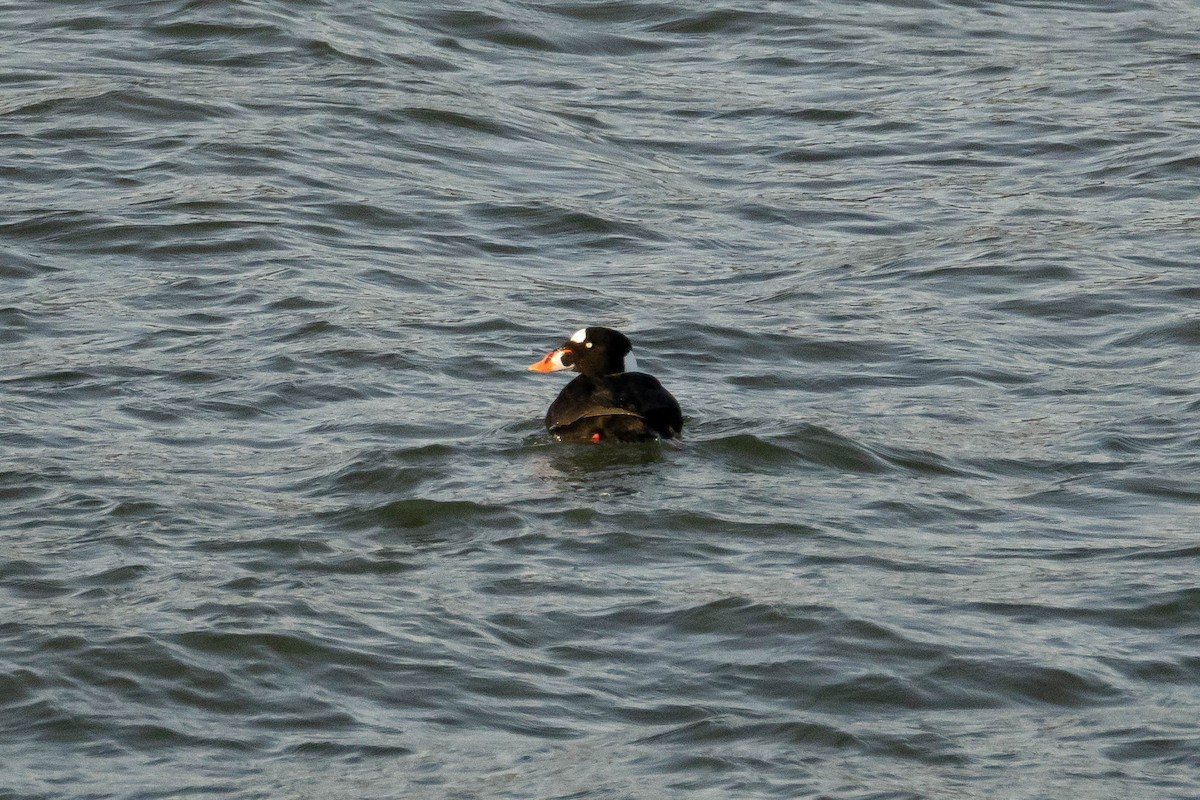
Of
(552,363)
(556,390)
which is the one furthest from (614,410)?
(556,390)

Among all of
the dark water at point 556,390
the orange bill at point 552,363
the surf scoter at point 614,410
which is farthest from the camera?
the orange bill at point 552,363

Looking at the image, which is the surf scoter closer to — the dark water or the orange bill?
the dark water

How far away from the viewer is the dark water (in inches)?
245

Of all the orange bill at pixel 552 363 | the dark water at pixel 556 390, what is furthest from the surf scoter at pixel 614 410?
the orange bill at pixel 552 363

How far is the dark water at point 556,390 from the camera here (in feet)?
20.4

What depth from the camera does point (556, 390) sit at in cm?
1020

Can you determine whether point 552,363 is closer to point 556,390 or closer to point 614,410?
point 556,390

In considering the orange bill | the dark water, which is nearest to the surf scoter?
the dark water

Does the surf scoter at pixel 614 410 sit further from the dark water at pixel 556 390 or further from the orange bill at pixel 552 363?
the orange bill at pixel 552 363

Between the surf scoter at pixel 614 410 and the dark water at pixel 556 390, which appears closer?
the dark water at pixel 556 390

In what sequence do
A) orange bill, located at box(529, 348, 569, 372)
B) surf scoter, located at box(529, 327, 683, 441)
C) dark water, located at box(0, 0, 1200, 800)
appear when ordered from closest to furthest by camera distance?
dark water, located at box(0, 0, 1200, 800)
surf scoter, located at box(529, 327, 683, 441)
orange bill, located at box(529, 348, 569, 372)

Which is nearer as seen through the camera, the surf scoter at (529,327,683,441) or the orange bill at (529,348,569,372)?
the surf scoter at (529,327,683,441)

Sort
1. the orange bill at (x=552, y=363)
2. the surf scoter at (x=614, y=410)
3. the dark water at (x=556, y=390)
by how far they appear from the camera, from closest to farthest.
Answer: the dark water at (x=556, y=390) → the surf scoter at (x=614, y=410) → the orange bill at (x=552, y=363)

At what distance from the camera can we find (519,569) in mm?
7500
